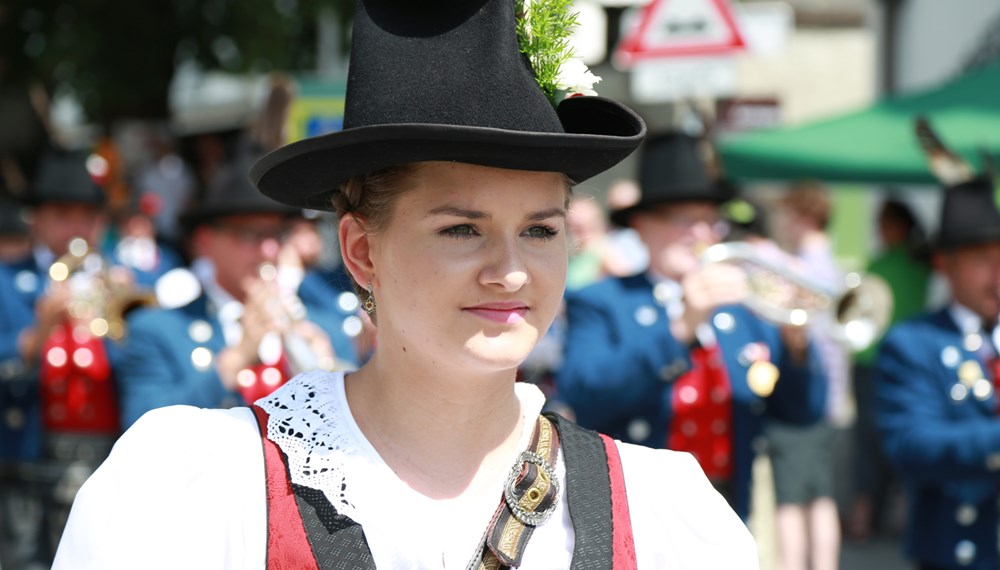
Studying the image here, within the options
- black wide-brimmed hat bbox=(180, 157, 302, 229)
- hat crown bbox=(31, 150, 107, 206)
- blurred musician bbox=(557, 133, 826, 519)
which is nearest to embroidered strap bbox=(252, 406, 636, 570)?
blurred musician bbox=(557, 133, 826, 519)

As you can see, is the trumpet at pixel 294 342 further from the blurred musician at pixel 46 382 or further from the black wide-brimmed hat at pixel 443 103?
the black wide-brimmed hat at pixel 443 103

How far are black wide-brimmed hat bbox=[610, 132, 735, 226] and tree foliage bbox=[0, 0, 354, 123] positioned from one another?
29.4ft

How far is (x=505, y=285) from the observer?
2.41 meters

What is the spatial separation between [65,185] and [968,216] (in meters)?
5.28

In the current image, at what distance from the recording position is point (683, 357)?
571 centimetres

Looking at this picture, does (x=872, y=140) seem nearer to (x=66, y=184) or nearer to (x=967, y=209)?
(x=967, y=209)

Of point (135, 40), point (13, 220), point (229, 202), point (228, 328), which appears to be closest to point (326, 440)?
point (228, 328)

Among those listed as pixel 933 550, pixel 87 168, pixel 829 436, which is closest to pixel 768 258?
pixel 933 550

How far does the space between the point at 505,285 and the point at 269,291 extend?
11.0 ft

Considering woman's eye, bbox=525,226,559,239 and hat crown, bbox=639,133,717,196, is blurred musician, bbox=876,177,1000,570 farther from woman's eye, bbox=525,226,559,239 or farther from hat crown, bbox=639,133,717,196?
woman's eye, bbox=525,226,559,239

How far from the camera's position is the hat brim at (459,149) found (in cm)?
233

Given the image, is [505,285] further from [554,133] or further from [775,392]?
[775,392]

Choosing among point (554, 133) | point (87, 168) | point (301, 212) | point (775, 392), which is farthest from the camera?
point (87, 168)

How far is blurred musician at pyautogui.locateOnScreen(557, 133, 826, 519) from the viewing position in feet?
18.5
